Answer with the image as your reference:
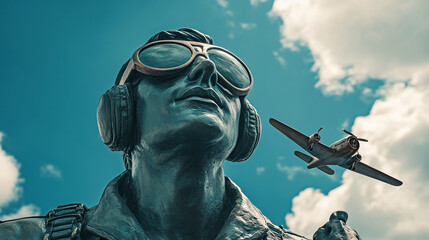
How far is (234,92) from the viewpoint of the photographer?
570 cm

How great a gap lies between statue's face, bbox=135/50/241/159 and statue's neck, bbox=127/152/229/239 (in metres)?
0.23

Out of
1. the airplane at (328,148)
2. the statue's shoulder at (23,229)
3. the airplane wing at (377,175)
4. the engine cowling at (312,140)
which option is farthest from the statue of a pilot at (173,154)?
the airplane wing at (377,175)

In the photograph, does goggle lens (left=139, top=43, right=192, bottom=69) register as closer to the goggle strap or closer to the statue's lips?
the goggle strap

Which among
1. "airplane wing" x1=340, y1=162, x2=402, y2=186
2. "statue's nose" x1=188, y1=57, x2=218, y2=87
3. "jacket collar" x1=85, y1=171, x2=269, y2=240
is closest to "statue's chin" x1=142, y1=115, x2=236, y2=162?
"statue's nose" x1=188, y1=57, x2=218, y2=87

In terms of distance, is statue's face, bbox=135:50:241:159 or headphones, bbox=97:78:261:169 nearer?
statue's face, bbox=135:50:241:159

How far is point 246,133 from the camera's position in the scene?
19.3 feet

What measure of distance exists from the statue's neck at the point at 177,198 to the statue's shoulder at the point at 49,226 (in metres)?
0.70

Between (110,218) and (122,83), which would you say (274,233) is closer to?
(110,218)

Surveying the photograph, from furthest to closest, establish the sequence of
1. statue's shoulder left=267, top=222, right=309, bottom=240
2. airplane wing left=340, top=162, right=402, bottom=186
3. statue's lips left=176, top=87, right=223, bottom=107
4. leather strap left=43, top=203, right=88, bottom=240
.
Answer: airplane wing left=340, top=162, right=402, bottom=186, statue's shoulder left=267, top=222, right=309, bottom=240, statue's lips left=176, top=87, right=223, bottom=107, leather strap left=43, top=203, right=88, bottom=240

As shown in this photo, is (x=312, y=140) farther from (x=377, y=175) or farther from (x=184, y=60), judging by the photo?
(x=184, y=60)

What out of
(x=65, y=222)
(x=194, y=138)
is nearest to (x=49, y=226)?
(x=65, y=222)

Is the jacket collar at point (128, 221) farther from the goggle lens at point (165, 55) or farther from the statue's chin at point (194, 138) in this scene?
the goggle lens at point (165, 55)

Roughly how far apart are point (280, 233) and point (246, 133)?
4.36ft

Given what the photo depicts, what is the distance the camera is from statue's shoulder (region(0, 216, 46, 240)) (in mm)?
5133
